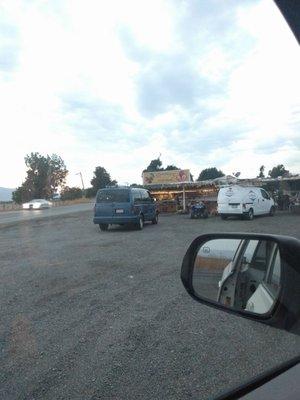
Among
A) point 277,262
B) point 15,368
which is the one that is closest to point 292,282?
point 277,262

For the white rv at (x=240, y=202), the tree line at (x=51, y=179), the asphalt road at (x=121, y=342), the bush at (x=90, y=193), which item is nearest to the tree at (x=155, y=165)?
the tree line at (x=51, y=179)

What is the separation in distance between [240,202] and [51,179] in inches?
3226

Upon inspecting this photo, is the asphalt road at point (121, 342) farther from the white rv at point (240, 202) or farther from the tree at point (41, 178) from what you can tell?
the tree at point (41, 178)

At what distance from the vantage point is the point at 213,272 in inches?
88.4

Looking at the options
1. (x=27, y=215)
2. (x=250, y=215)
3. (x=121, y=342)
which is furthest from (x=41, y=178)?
(x=121, y=342)

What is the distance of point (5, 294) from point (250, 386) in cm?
627

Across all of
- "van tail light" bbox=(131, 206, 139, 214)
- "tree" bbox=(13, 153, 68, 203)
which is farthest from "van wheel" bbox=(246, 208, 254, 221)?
"tree" bbox=(13, 153, 68, 203)

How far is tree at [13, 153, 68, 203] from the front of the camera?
296 ft

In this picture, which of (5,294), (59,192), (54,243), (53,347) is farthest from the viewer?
(59,192)

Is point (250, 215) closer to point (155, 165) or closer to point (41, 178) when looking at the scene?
point (155, 165)

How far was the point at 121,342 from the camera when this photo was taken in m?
4.66

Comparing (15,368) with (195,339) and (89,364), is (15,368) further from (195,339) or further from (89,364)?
(195,339)

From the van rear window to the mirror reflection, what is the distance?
16.9m

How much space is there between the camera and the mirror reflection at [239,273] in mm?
1785
